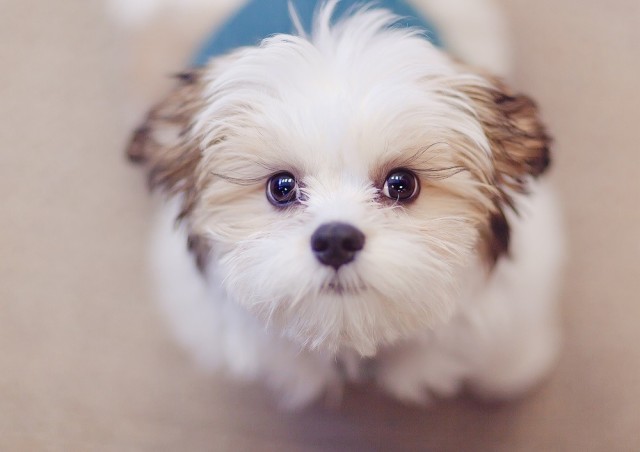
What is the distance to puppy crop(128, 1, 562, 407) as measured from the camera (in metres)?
0.84

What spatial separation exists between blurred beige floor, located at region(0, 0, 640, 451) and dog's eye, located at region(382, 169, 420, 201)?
0.73 m

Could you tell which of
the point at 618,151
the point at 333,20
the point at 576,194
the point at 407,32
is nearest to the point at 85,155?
the point at 333,20

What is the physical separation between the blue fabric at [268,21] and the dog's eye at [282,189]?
0.88 feet

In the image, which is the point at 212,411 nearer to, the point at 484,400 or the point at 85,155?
the point at 484,400

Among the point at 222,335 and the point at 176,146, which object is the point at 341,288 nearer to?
the point at 176,146

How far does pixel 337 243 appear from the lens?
81 centimetres

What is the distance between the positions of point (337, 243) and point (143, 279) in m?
0.98

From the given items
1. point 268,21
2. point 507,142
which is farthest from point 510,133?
point 268,21

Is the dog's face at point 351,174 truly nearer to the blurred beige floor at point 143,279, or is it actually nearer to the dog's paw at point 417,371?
the dog's paw at point 417,371

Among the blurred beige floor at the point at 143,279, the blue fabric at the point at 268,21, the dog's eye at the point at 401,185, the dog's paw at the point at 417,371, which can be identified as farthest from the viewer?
the blurred beige floor at the point at 143,279

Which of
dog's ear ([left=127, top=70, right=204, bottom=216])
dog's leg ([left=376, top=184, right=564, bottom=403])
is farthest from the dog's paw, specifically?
dog's ear ([left=127, top=70, right=204, bottom=216])

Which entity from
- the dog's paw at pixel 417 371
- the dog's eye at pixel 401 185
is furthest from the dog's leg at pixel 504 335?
the dog's eye at pixel 401 185

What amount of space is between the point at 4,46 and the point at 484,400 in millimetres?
1593

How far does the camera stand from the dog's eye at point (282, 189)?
0.92 meters
